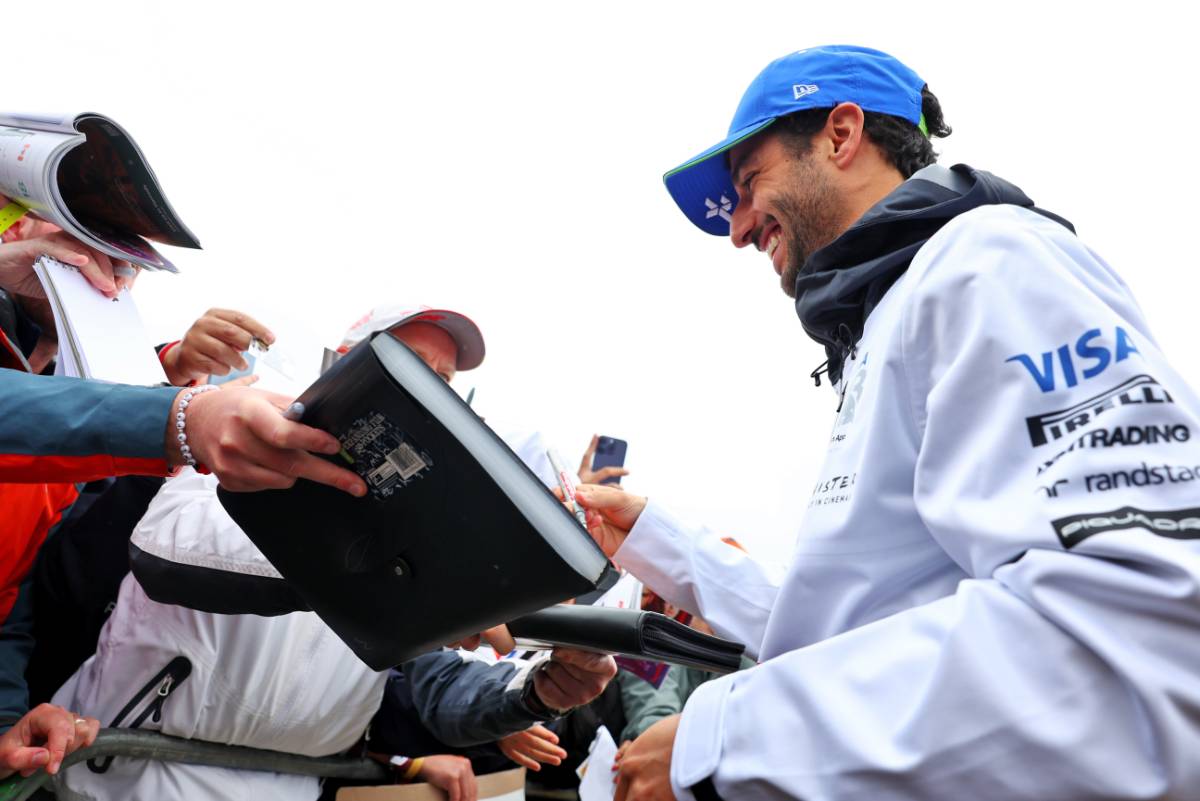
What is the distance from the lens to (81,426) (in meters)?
1.10

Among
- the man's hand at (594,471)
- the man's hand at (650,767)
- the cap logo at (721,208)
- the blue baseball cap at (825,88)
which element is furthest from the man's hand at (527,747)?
the blue baseball cap at (825,88)

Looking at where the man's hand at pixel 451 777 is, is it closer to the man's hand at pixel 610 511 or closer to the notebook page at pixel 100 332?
the man's hand at pixel 610 511

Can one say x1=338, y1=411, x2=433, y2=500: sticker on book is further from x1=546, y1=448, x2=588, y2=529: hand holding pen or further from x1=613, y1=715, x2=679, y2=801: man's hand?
x1=546, y1=448, x2=588, y2=529: hand holding pen

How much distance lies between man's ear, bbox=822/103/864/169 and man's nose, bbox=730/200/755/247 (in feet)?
0.84

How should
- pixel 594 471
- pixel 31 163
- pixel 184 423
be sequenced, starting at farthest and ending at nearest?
1. pixel 594 471
2. pixel 31 163
3. pixel 184 423

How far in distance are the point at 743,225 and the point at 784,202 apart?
19 cm

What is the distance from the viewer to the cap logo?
2.24 m

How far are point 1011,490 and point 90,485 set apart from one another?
2.22 metres

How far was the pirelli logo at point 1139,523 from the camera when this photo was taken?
0.70 meters

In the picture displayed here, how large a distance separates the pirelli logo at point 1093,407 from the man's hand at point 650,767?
1.77 feet

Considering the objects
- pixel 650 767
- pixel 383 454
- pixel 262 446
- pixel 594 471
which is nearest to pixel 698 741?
pixel 650 767

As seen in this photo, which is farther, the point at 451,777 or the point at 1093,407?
the point at 451,777

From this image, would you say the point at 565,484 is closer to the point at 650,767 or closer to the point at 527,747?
the point at 527,747

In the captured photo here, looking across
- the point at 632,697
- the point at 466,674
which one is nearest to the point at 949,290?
the point at 466,674
